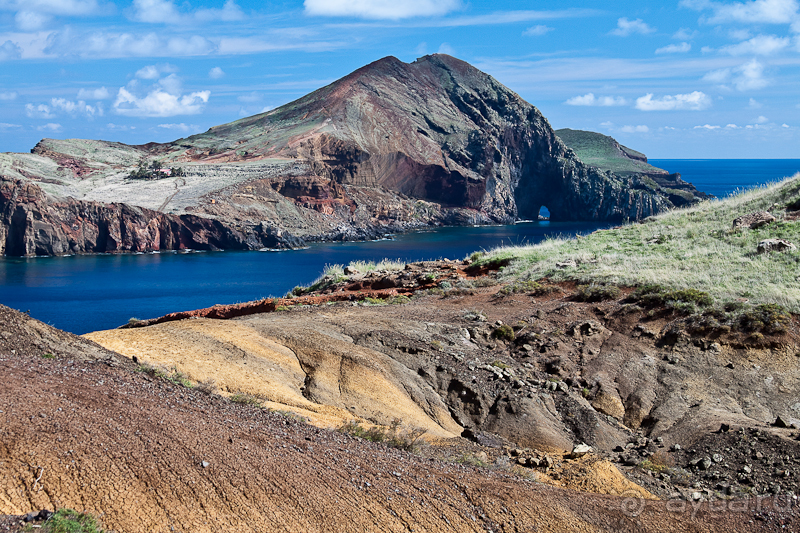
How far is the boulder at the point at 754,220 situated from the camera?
2009cm

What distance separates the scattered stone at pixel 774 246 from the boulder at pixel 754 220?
7.75 ft

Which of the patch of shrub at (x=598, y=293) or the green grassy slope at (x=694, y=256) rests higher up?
the green grassy slope at (x=694, y=256)

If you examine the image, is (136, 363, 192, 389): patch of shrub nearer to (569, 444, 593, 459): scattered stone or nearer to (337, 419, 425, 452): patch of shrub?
(337, 419, 425, 452): patch of shrub

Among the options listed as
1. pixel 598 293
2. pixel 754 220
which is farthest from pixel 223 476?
pixel 754 220

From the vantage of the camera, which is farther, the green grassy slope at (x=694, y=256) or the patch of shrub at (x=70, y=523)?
the green grassy slope at (x=694, y=256)

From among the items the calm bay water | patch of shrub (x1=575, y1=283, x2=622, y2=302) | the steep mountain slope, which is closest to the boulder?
patch of shrub (x1=575, y1=283, x2=622, y2=302)

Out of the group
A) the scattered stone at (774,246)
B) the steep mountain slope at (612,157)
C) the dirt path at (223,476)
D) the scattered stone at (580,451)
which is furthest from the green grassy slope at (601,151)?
the dirt path at (223,476)

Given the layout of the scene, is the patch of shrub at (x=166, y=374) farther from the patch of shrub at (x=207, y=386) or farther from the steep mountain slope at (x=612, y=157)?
the steep mountain slope at (x=612, y=157)

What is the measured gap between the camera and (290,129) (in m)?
110

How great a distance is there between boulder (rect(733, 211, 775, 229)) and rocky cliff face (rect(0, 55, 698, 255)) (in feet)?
204

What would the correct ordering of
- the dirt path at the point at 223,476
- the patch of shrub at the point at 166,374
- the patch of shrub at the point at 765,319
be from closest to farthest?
the dirt path at the point at 223,476 < the patch of shrub at the point at 166,374 < the patch of shrub at the point at 765,319

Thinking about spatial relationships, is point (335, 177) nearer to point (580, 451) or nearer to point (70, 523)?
Answer: point (580, 451)

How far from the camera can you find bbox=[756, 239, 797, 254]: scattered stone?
17.3m

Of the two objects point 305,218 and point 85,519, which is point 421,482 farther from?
point 305,218
